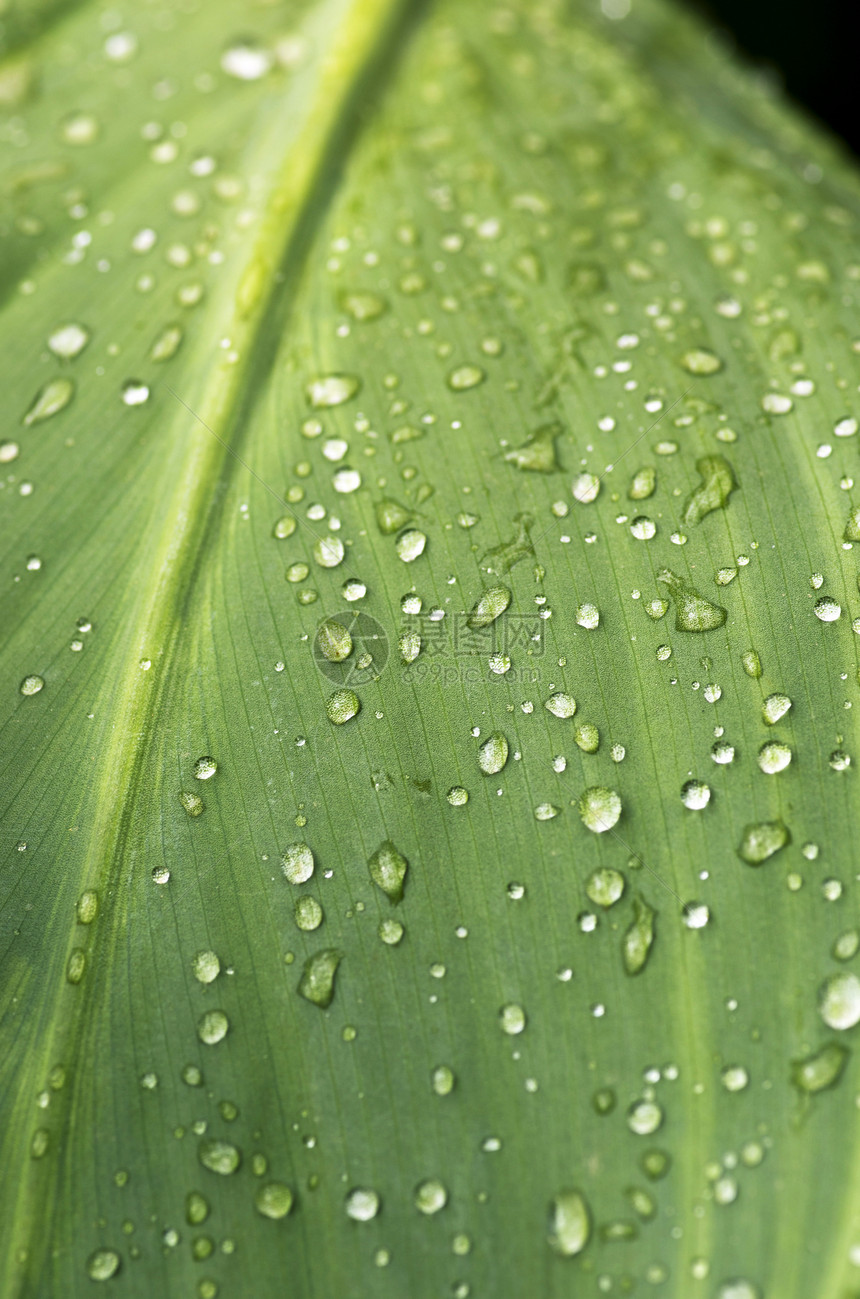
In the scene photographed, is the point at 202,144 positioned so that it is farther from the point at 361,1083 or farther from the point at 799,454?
the point at 361,1083

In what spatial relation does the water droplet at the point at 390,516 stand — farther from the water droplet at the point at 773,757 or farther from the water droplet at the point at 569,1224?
the water droplet at the point at 569,1224

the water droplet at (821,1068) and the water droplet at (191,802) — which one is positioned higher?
the water droplet at (191,802)

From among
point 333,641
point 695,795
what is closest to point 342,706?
point 333,641

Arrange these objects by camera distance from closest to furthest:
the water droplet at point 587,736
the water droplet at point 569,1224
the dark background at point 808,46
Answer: the water droplet at point 569,1224
the water droplet at point 587,736
the dark background at point 808,46

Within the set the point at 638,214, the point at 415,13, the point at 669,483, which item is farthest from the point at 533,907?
the point at 415,13

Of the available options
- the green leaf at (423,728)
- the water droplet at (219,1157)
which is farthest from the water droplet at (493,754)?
the water droplet at (219,1157)

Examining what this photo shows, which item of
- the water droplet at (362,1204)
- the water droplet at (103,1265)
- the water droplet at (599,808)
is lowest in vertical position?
the water droplet at (362,1204)
